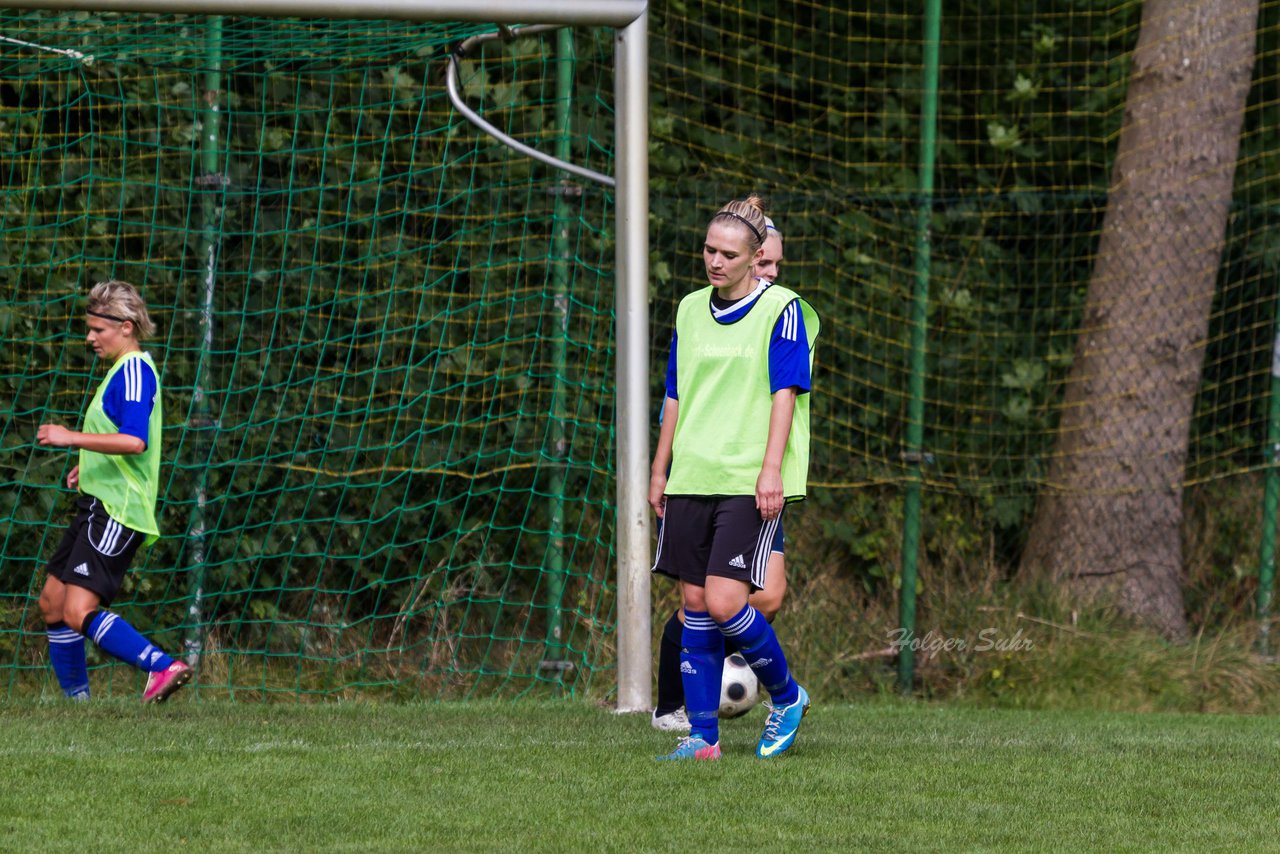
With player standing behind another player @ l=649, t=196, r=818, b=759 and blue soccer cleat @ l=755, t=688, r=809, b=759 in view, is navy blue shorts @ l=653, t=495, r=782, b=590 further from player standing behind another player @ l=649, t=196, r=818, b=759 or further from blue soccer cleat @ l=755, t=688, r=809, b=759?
blue soccer cleat @ l=755, t=688, r=809, b=759

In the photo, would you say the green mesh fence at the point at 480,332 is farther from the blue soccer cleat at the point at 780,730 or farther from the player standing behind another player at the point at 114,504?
the blue soccer cleat at the point at 780,730

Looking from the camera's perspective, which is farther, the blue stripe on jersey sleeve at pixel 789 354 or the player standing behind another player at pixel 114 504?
the player standing behind another player at pixel 114 504

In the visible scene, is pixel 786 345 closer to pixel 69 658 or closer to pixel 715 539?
pixel 715 539

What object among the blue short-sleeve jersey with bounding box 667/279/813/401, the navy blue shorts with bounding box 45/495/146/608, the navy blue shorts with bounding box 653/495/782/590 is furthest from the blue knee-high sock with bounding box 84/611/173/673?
the blue short-sleeve jersey with bounding box 667/279/813/401

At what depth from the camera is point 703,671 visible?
16.2 ft

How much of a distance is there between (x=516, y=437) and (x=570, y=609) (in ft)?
2.93

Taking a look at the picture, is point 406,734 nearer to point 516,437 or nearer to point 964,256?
point 516,437

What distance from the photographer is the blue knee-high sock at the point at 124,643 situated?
19.5 ft

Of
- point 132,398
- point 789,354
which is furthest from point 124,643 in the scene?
point 789,354

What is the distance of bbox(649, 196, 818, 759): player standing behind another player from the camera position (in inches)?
190

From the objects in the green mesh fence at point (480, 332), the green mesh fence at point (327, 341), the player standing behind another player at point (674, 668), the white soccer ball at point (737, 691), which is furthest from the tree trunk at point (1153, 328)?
the white soccer ball at point (737, 691)

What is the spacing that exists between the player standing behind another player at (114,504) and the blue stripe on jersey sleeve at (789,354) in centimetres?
243

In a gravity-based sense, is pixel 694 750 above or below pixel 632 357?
below

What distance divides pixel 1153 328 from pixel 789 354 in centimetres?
392
